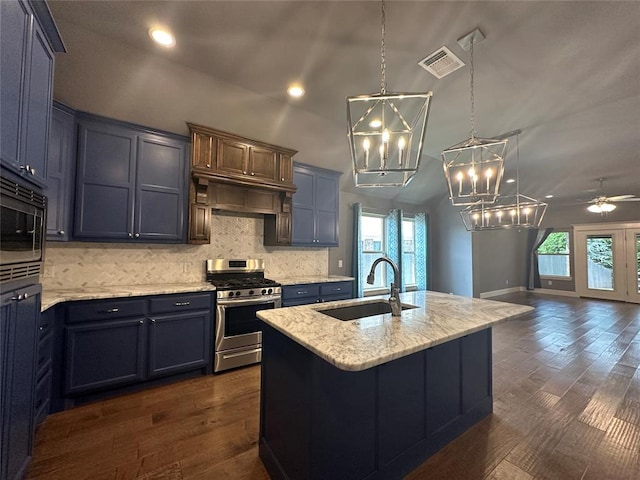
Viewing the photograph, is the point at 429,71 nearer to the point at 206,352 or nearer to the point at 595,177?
the point at 206,352

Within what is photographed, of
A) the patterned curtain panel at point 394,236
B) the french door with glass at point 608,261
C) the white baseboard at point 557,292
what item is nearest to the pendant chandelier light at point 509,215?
the patterned curtain panel at point 394,236

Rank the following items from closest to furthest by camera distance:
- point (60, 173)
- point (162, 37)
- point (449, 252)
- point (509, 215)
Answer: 1. point (162, 37)
2. point (60, 173)
3. point (509, 215)
4. point (449, 252)

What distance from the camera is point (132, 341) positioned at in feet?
8.25

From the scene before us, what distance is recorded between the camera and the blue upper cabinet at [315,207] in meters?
4.00

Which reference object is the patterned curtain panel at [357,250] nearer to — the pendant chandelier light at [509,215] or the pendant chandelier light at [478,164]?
the pendant chandelier light at [509,215]

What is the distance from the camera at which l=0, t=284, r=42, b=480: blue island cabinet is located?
127 cm

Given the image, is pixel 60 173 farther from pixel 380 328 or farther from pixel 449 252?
pixel 449 252

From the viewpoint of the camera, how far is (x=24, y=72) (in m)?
1.37

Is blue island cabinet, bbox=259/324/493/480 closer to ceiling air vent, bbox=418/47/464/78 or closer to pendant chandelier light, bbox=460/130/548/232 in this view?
ceiling air vent, bbox=418/47/464/78

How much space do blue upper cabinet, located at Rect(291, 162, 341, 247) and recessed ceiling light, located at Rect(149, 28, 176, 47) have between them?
6.72ft

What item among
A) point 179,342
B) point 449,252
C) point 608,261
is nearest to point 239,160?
point 179,342

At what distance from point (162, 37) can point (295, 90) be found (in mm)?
1199

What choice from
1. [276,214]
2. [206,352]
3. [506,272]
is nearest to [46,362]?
[206,352]

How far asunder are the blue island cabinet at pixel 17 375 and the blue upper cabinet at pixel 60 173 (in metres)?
1.13
